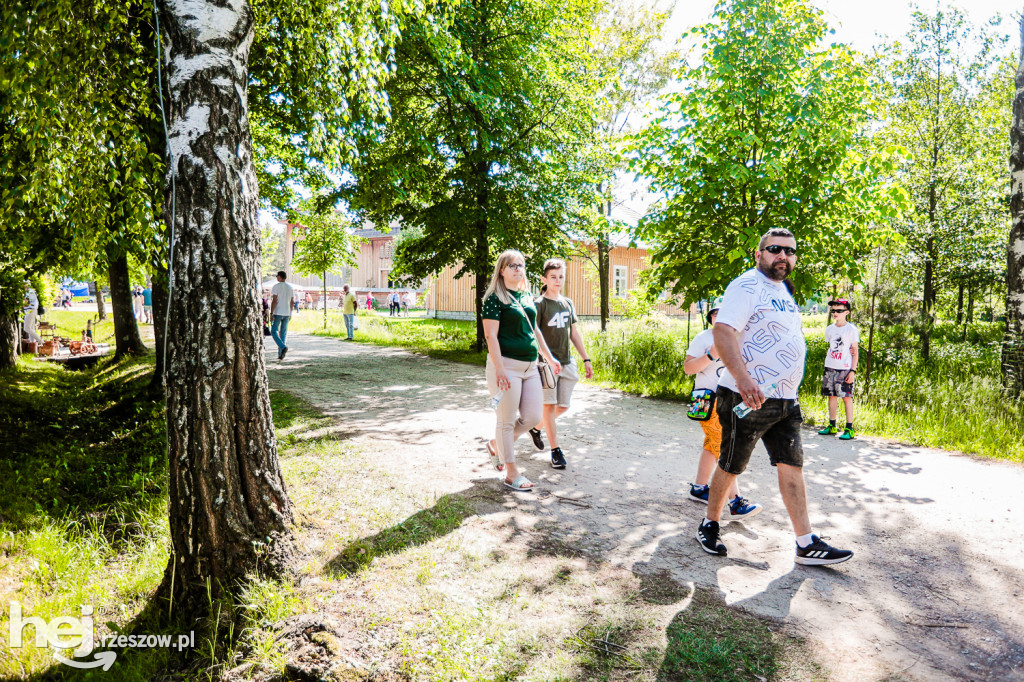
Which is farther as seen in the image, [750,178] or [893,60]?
[893,60]

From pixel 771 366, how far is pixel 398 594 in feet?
8.71

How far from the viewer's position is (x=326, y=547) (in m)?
3.83

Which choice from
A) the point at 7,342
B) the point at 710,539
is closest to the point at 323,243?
the point at 7,342

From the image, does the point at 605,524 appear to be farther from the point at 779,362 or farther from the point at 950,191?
the point at 950,191

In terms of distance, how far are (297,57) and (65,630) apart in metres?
5.68

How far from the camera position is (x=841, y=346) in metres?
7.76

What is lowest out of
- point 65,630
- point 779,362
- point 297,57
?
point 65,630

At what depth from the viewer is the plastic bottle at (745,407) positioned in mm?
3662

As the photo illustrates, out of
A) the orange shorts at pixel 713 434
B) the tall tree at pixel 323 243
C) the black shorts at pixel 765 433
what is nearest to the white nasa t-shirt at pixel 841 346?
the orange shorts at pixel 713 434

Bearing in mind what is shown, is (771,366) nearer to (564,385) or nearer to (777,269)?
(777,269)

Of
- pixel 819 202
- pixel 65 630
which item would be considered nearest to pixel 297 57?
pixel 65 630

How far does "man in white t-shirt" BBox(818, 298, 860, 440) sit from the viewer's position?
7.63 metres

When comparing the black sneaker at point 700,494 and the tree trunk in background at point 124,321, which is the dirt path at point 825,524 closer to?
the black sneaker at point 700,494

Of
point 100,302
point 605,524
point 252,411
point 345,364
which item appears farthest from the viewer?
point 100,302
